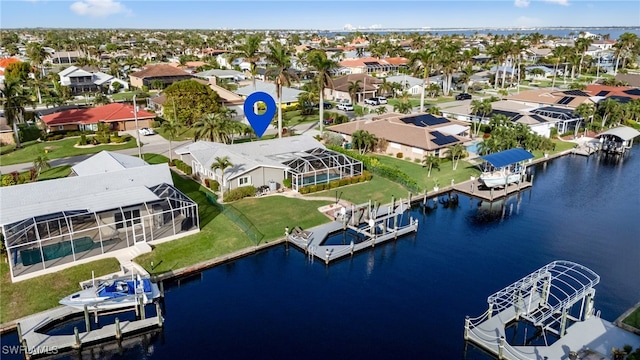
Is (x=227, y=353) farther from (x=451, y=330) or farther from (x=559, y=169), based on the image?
(x=559, y=169)

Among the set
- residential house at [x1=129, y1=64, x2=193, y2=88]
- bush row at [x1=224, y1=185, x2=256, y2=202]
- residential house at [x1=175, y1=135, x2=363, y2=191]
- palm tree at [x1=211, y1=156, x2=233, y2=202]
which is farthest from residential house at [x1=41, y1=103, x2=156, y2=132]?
residential house at [x1=129, y1=64, x2=193, y2=88]

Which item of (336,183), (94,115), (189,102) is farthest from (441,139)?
(94,115)

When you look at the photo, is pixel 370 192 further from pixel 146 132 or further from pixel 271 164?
pixel 146 132

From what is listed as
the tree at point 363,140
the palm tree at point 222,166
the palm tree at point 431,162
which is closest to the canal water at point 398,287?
the palm tree at point 431,162

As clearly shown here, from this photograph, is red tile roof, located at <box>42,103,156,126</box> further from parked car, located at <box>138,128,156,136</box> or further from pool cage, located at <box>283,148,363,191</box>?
pool cage, located at <box>283,148,363,191</box>

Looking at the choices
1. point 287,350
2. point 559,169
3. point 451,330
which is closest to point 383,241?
point 451,330
